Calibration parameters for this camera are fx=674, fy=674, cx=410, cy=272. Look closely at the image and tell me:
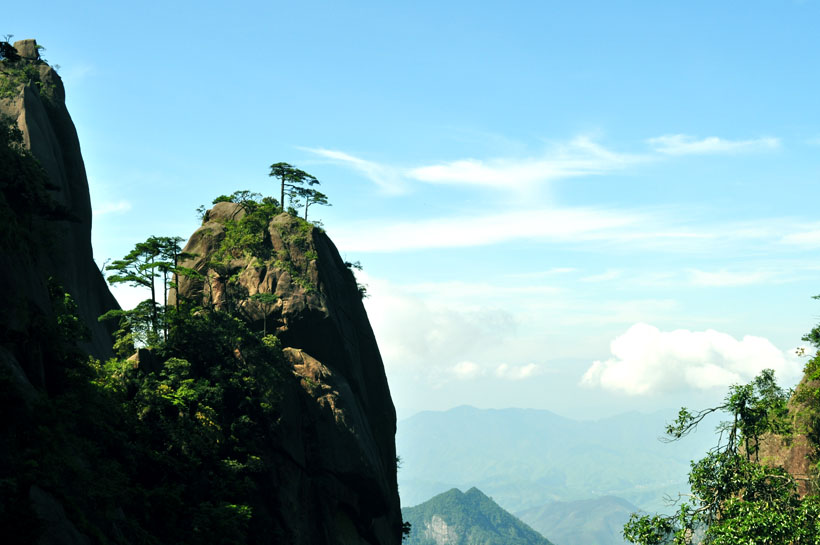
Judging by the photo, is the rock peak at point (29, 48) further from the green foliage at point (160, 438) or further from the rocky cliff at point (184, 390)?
the green foliage at point (160, 438)

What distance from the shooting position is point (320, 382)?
44.4m

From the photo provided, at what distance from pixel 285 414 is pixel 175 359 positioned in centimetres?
722

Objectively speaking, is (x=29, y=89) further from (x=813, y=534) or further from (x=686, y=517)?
(x=813, y=534)

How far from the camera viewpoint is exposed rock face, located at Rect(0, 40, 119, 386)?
84.7ft

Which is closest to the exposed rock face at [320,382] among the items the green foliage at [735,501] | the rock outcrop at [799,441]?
the green foliage at [735,501]

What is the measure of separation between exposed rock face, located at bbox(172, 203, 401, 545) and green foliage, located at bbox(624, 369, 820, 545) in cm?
2093

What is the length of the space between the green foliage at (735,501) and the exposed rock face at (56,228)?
23.6 meters

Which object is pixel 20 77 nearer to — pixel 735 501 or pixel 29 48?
pixel 29 48

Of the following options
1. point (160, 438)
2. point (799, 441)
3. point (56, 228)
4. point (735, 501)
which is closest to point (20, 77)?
point (56, 228)

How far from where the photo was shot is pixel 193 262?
1983 inches

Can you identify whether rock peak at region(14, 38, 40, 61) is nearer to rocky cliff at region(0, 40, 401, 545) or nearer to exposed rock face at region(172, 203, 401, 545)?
rocky cliff at region(0, 40, 401, 545)

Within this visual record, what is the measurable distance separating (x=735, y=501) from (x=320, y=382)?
2748 centimetres

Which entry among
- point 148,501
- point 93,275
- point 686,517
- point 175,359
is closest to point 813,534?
point 686,517

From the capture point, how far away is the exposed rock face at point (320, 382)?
40688 millimetres
